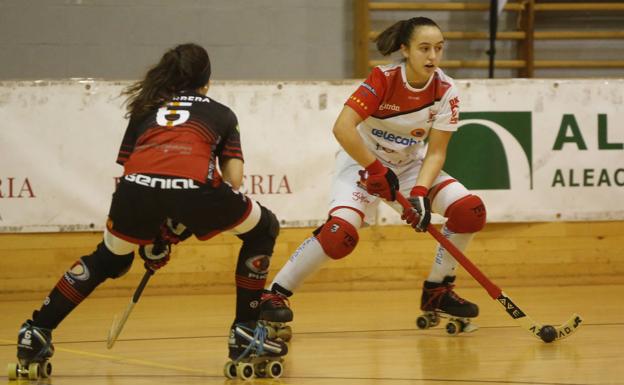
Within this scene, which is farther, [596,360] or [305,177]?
[305,177]

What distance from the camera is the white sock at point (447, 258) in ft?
15.5

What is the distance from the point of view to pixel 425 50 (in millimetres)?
4465

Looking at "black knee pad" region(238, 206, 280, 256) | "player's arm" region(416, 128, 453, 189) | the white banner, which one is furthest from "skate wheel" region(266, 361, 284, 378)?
the white banner

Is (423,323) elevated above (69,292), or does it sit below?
below

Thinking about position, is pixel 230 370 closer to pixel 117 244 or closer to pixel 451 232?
pixel 117 244

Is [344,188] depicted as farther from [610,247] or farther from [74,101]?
[610,247]

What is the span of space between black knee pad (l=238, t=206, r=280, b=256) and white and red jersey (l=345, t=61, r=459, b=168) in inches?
35.0

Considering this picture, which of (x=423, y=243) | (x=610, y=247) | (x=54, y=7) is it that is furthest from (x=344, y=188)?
(x=54, y=7)

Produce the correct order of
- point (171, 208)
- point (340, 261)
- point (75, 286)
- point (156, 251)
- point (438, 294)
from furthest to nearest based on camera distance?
1. point (340, 261)
2. point (438, 294)
3. point (156, 251)
4. point (75, 286)
5. point (171, 208)

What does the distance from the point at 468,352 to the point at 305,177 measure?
2078 millimetres

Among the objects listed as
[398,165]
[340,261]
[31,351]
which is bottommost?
[340,261]

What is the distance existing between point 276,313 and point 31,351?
114 cm

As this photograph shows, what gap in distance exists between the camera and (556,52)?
8.23 m

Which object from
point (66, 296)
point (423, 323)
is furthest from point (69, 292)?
point (423, 323)
